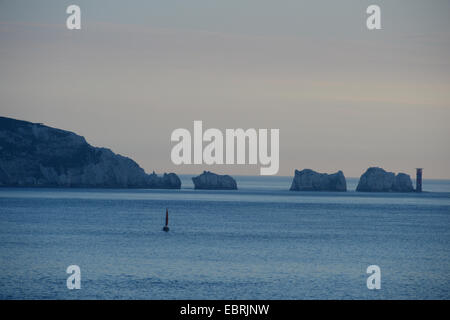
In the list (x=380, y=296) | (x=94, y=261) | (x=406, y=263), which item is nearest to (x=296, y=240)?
(x=406, y=263)

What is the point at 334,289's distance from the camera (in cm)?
4316

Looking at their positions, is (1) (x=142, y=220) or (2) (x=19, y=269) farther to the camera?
(1) (x=142, y=220)

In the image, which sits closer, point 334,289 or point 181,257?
point 334,289

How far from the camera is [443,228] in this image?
97.6 metres
